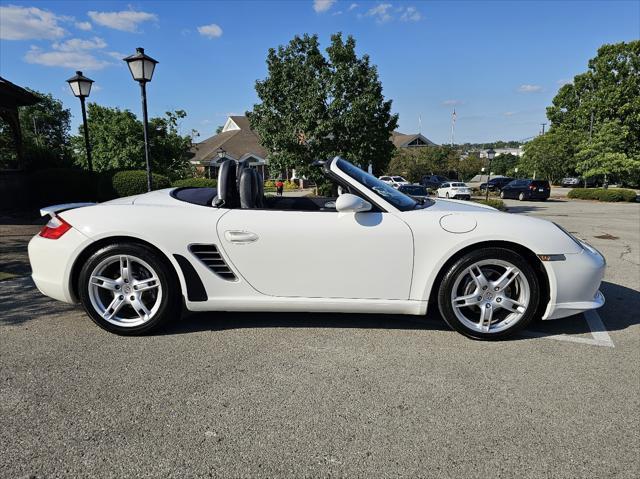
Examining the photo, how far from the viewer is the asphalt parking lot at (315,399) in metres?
1.86

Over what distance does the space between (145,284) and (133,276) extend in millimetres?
121

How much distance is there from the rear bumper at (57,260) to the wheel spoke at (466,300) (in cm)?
284

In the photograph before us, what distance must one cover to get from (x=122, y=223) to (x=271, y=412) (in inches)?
72.8

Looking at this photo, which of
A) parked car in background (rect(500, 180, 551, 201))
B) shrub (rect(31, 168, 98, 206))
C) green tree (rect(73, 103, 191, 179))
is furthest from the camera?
parked car in background (rect(500, 180, 551, 201))

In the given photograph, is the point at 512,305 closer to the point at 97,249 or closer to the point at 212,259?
the point at 212,259

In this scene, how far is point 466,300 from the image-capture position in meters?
3.10

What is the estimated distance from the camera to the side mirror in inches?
116

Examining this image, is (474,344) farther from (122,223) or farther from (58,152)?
(58,152)

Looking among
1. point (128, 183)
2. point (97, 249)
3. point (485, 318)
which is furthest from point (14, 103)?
point (485, 318)

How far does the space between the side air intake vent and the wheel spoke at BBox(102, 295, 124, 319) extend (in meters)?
0.70

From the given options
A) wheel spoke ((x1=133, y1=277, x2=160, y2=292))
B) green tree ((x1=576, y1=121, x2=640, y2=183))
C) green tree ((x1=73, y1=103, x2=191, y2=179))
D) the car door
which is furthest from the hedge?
wheel spoke ((x1=133, y1=277, x2=160, y2=292))

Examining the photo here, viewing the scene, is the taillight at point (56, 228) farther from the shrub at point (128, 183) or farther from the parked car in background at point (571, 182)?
the parked car in background at point (571, 182)

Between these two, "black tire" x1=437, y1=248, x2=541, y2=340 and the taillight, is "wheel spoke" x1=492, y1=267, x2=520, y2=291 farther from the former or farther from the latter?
the taillight

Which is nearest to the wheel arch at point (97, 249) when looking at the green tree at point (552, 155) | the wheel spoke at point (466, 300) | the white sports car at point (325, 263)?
the white sports car at point (325, 263)
